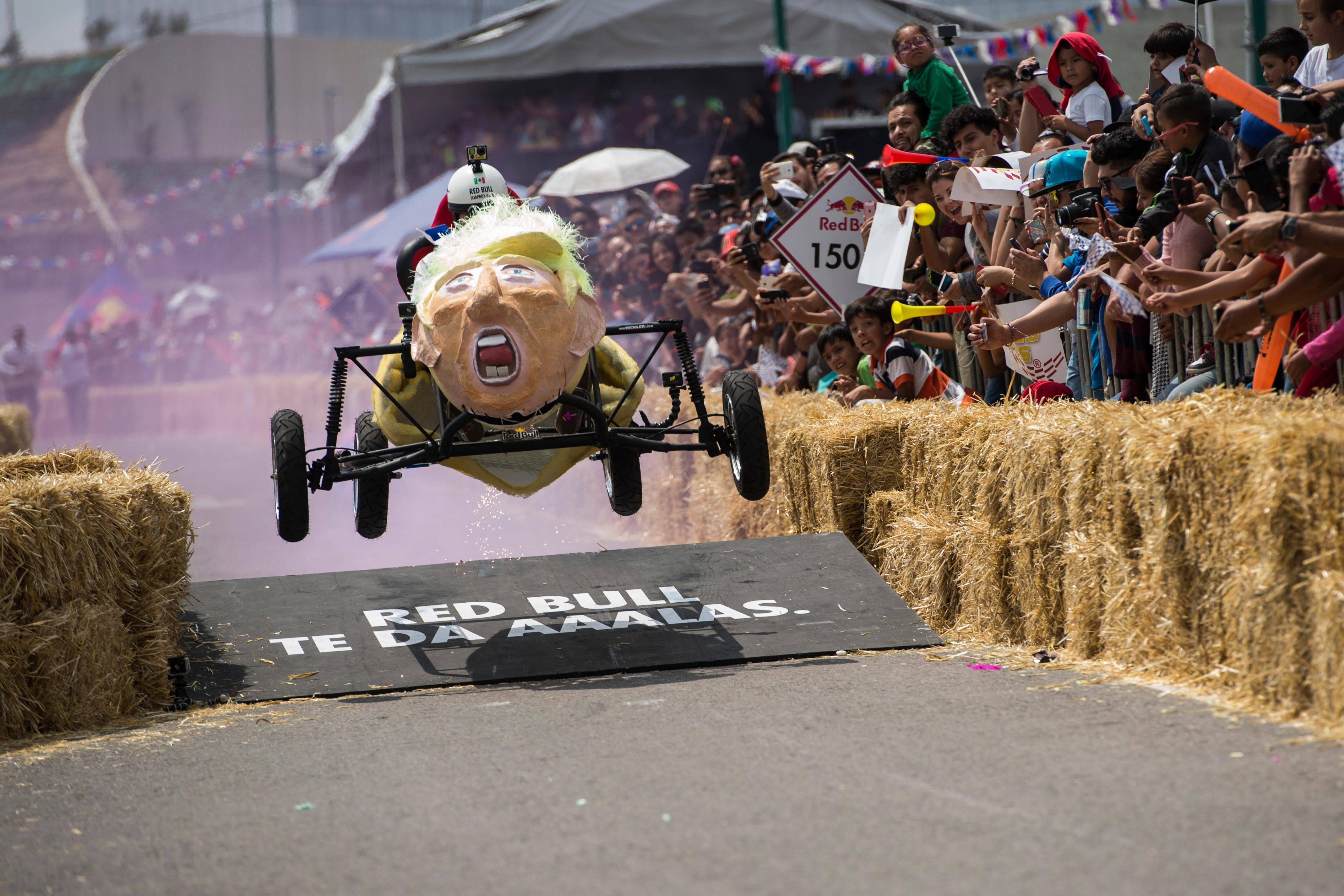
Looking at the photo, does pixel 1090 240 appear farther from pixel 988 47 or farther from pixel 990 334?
pixel 988 47

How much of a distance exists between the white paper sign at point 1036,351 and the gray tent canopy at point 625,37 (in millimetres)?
11574

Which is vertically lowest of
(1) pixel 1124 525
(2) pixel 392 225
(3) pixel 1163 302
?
(1) pixel 1124 525

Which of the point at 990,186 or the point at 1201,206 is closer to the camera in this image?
the point at 1201,206

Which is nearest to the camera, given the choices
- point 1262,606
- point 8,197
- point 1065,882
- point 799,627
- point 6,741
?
point 1065,882

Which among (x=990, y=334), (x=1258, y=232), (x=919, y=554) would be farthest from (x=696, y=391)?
(x=1258, y=232)

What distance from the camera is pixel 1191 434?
181 inches

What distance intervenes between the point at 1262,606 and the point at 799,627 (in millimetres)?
2380

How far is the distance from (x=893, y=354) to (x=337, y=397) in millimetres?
3178

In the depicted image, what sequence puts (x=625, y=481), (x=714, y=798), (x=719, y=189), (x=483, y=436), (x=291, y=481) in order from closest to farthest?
1. (x=714, y=798)
2. (x=291, y=481)
3. (x=483, y=436)
4. (x=625, y=481)
5. (x=719, y=189)

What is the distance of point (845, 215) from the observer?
9070mm

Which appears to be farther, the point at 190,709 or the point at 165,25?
the point at 165,25

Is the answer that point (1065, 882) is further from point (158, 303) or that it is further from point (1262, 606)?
point (158, 303)

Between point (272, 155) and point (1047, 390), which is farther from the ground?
point (272, 155)

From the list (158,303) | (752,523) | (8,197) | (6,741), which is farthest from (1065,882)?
(8,197)
